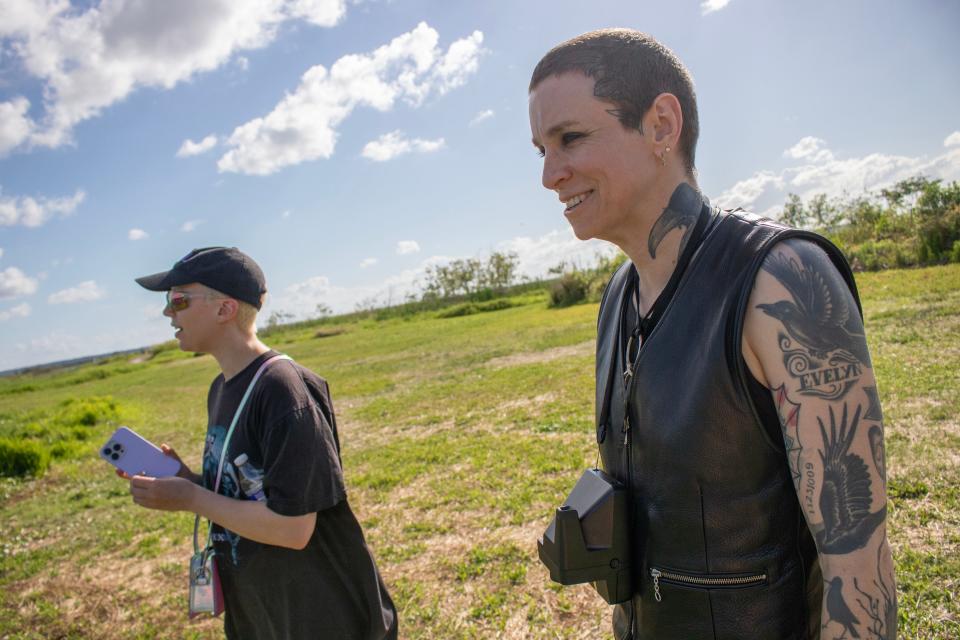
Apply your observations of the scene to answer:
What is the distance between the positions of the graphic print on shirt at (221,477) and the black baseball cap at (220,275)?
630mm

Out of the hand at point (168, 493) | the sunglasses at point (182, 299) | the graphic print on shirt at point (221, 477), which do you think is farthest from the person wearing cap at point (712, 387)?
the sunglasses at point (182, 299)

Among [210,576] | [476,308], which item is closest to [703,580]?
[210,576]

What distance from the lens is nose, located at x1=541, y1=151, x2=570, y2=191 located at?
1.43m

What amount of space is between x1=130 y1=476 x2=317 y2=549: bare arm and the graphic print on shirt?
8 centimetres

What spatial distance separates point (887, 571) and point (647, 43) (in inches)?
49.2

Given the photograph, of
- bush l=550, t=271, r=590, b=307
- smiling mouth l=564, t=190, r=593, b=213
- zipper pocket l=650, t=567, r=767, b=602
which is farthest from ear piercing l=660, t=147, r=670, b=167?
bush l=550, t=271, r=590, b=307

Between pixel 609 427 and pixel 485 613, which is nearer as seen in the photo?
pixel 609 427

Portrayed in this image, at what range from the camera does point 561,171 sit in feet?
4.69

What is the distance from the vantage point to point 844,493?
1.09 m

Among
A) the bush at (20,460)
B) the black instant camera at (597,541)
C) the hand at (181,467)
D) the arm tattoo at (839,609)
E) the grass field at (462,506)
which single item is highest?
the hand at (181,467)

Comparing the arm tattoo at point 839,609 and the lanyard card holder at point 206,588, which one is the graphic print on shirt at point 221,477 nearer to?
the lanyard card holder at point 206,588

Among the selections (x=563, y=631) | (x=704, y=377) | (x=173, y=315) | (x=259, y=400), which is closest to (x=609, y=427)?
(x=704, y=377)

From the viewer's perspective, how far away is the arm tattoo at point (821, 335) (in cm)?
108

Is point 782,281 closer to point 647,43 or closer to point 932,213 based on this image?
point 647,43
